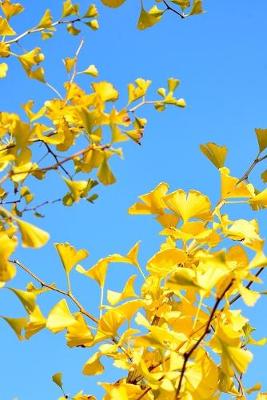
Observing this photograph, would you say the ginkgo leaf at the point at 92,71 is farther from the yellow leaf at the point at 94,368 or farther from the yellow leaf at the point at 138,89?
the yellow leaf at the point at 94,368

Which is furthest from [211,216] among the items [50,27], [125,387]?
[50,27]

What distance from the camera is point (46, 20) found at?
69.4 inches

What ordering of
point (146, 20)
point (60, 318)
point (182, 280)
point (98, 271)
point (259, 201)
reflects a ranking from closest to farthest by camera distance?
point (182, 280) → point (60, 318) → point (98, 271) → point (259, 201) → point (146, 20)

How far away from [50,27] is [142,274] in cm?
104

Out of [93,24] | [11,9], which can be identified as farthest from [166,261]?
[93,24]

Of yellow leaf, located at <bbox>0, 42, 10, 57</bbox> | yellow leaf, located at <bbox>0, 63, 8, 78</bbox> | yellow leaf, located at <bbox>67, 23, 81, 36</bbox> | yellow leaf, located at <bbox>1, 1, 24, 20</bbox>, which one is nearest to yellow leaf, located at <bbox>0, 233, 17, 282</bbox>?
yellow leaf, located at <bbox>0, 63, 8, 78</bbox>

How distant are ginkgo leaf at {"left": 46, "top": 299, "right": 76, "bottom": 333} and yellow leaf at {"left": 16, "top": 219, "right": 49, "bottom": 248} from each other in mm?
204

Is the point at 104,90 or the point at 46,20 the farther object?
the point at 46,20

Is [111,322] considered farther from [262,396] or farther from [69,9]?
[69,9]

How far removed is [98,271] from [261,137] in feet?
1.48

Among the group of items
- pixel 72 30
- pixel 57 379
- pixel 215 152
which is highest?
pixel 72 30

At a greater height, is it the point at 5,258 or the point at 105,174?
the point at 105,174

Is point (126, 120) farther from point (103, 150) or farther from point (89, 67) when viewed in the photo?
point (89, 67)

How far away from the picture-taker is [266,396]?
1.25 meters
